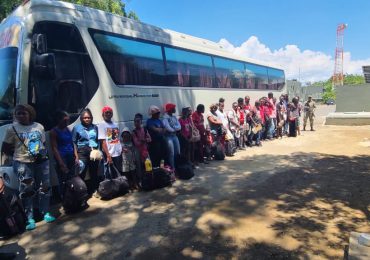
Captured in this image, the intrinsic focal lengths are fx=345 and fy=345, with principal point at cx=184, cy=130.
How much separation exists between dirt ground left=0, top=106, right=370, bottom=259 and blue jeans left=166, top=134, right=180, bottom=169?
2.37 ft

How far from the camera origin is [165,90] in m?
9.34

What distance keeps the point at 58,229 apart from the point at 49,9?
13.0 ft

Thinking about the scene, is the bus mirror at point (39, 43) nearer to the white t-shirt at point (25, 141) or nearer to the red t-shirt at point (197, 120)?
the white t-shirt at point (25, 141)

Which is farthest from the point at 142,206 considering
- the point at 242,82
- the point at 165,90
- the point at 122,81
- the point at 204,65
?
the point at 242,82

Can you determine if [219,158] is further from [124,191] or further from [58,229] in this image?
[58,229]

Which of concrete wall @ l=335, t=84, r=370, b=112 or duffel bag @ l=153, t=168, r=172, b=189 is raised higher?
concrete wall @ l=335, t=84, r=370, b=112

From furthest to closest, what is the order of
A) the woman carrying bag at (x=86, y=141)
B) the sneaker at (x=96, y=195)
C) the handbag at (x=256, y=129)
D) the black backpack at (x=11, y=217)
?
the handbag at (x=256, y=129), the sneaker at (x=96, y=195), the woman carrying bag at (x=86, y=141), the black backpack at (x=11, y=217)

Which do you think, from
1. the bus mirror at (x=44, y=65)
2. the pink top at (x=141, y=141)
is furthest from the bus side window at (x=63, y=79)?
the pink top at (x=141, y=141)

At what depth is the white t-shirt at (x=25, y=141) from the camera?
5172mm

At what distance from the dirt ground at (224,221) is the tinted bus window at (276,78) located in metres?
10.2

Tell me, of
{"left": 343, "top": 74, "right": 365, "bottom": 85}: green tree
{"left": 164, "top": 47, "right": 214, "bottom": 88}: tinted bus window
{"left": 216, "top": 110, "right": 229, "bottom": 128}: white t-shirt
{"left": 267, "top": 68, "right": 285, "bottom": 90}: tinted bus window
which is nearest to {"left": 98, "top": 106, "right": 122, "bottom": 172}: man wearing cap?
{"left": 164, "top": 47, "right": 214, "bottom": 88}: tinted bus window

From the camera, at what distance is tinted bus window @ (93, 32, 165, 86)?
752cm

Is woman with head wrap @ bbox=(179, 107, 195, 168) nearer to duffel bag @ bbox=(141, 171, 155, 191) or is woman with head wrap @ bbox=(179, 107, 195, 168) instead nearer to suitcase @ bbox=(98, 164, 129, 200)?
duffel bag @ bbox=(141, 171, 155, 191)

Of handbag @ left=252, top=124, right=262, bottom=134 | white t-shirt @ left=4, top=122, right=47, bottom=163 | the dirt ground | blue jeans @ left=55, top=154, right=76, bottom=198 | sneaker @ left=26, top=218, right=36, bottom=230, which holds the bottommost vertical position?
the dirt ground
